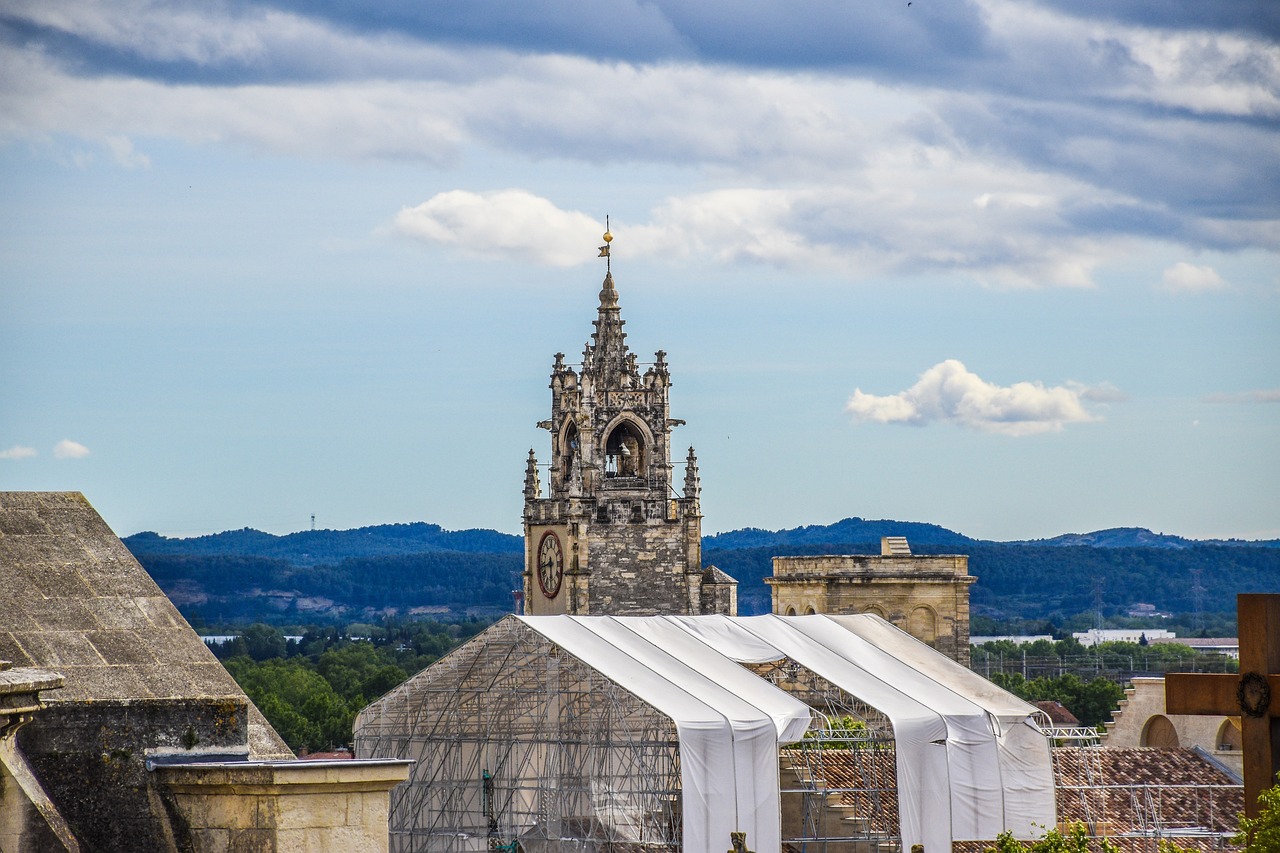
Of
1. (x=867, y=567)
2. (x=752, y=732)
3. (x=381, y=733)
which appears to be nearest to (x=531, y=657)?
(x=381, y=733)

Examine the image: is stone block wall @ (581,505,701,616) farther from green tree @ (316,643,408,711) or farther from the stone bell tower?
green tree @ (316,643,408,711)

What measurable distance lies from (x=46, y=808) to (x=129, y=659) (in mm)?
973

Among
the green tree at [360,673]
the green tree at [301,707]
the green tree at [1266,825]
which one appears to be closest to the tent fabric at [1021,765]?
the green tree at [1266,825]

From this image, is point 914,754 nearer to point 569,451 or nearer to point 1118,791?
point 1118,791

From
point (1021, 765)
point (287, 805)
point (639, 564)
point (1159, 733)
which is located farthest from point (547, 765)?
point (639, 564)

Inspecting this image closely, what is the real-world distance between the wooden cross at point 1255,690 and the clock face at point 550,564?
58691 mm

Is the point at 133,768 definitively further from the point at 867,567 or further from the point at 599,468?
the point at 599,468

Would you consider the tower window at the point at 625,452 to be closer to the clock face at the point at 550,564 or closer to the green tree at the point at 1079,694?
the clock face at the point at 550,564

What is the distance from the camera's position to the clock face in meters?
70.0

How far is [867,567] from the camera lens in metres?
59.3

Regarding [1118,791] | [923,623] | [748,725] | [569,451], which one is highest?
[569,451]

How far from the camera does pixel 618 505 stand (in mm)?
70875

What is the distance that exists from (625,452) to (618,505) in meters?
2.33

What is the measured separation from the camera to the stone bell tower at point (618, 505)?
2751 inches
